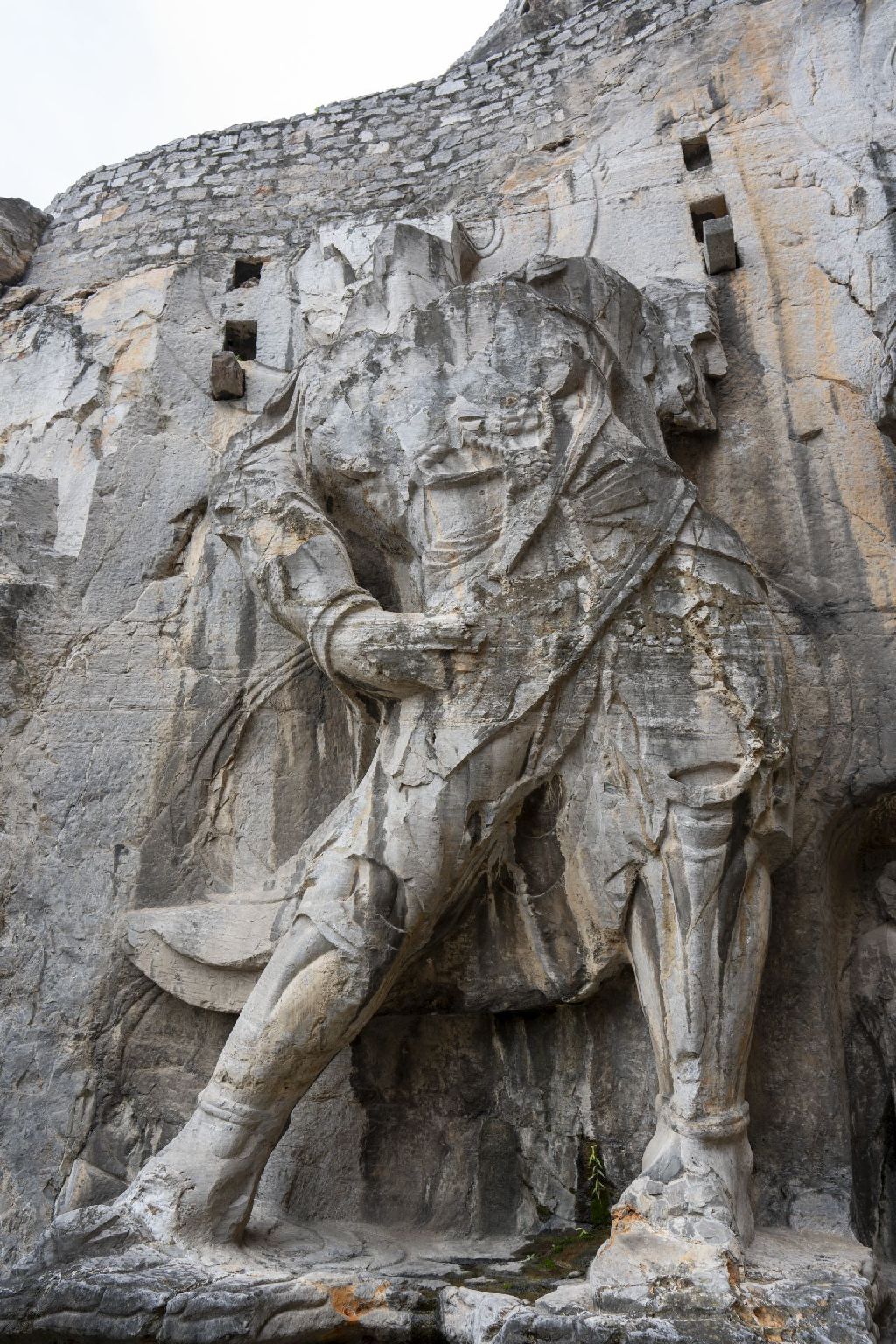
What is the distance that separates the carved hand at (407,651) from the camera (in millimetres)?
3061

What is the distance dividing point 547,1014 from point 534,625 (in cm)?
116

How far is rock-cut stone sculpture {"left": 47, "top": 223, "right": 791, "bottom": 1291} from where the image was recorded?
9.20ft

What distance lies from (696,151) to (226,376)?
227cm

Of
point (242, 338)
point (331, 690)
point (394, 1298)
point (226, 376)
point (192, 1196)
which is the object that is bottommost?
point (394, 1298)

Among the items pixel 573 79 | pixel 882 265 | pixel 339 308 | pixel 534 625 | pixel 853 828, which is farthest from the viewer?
pixel 573 79

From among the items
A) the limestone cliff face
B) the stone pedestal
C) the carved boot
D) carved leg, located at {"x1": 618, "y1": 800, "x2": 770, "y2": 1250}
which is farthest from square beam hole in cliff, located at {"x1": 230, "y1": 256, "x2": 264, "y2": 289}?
the stone pedestal

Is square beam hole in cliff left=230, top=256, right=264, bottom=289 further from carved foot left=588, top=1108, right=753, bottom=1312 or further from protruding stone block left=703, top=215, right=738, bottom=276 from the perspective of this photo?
carved foot left=588, top=1108, right=753, bottom=1312

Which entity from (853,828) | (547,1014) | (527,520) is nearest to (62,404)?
(527,520)

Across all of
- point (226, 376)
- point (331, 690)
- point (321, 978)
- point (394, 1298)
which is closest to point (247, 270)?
point (226, 376)

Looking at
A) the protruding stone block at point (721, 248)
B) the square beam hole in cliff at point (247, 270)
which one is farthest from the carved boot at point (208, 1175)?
the square beam hole in cliff at point (247, 270)

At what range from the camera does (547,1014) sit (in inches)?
130

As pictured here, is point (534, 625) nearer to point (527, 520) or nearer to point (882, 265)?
point (527, 520)

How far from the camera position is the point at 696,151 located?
4871 millimetres

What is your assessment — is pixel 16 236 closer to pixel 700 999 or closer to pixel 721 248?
pixel 721 248
